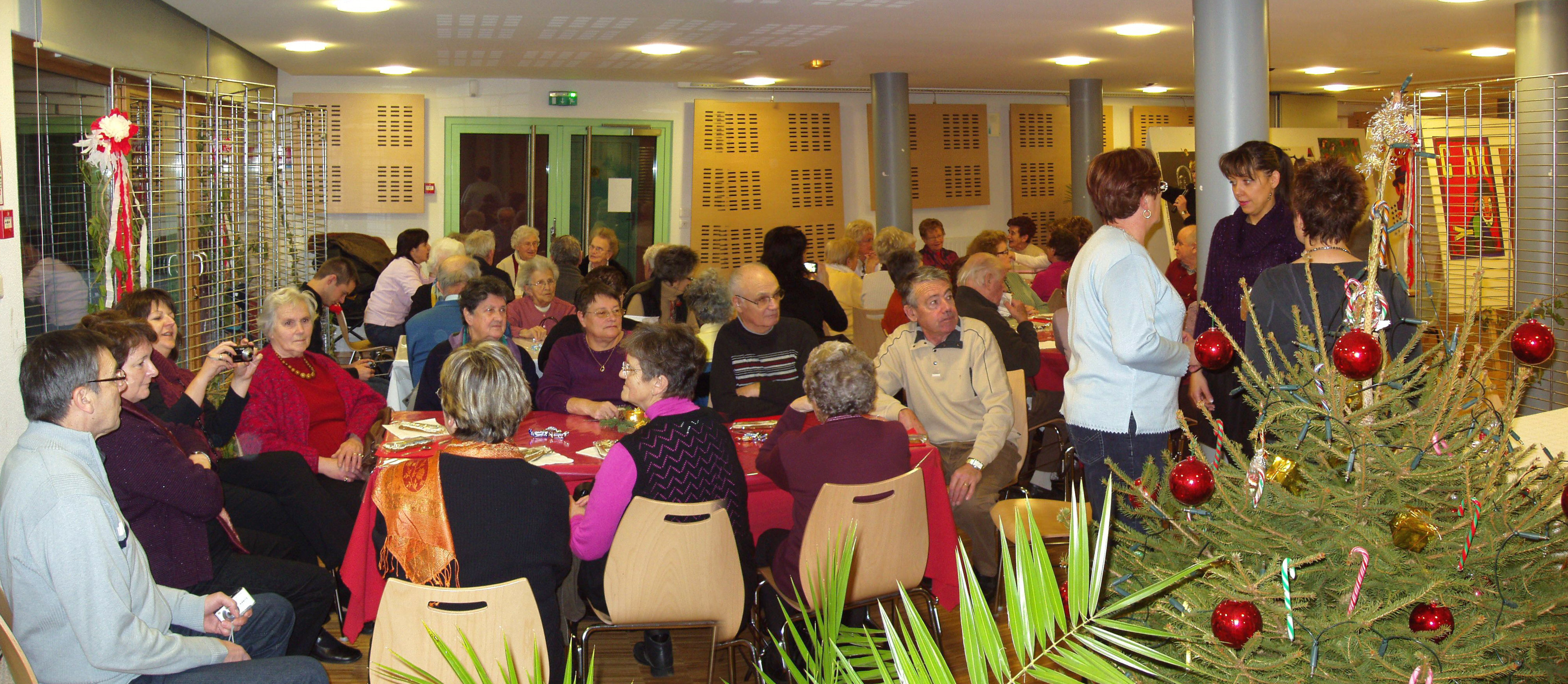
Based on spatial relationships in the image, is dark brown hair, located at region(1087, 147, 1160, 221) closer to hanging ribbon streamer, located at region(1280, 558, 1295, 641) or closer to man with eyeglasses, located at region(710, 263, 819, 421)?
hanging ribbon streamer, located at region(1280, 558, 1295, 641)

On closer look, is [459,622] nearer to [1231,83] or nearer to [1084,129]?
[1231,83]

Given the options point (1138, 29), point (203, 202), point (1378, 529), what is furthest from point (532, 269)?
point (1378, 529)

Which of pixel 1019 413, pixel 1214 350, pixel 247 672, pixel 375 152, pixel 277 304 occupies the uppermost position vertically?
pixel 375 152

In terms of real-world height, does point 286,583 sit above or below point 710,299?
below

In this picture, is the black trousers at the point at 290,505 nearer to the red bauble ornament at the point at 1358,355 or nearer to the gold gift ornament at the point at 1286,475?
the gold gift ornament at the point at 1286,475

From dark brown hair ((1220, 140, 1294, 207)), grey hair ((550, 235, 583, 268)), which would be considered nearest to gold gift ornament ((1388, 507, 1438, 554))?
dark brown hair ((1220, 140, 1294, 207))

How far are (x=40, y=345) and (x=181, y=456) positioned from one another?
0.62 meters

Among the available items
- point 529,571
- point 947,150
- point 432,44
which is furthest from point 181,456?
point 947,150

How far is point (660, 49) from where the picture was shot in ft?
28.3

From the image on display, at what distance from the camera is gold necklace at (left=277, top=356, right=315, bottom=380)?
4309mm

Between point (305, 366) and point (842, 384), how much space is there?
2395 mm

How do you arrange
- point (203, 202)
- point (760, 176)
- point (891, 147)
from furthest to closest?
point (760, 176) < point (891, 147) < point (203, 202)

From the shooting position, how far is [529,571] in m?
2.71

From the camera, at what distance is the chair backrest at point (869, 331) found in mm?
7344
